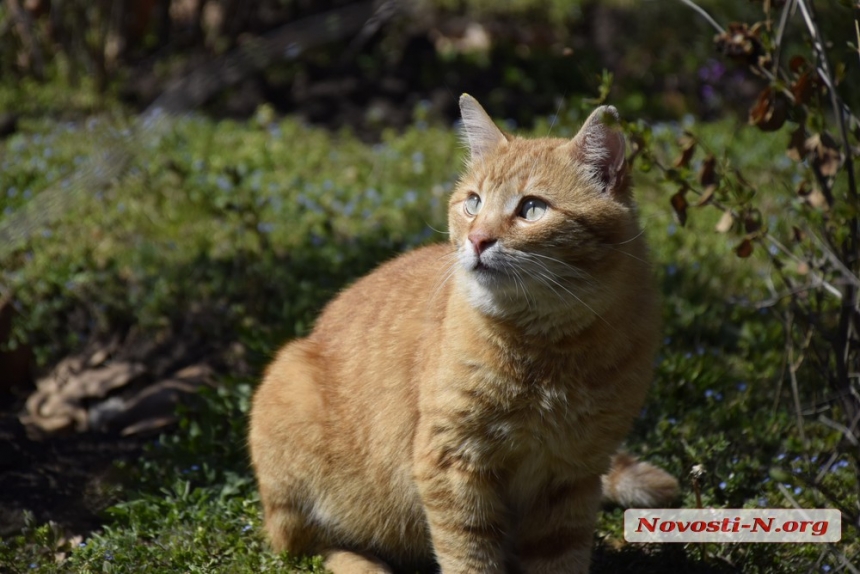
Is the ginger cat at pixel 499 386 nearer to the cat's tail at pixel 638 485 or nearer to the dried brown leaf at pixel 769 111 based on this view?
the cat's tail at pixel 638 485

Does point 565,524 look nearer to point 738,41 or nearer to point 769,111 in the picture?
point 769,111

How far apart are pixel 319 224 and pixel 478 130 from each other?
2.50 metres

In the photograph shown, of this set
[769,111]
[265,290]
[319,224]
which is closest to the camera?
[769,111]

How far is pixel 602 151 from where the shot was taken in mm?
3229

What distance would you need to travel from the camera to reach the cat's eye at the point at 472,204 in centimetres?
336

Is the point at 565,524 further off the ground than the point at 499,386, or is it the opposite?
the point at 499,386

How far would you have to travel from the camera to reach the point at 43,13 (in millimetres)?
7762

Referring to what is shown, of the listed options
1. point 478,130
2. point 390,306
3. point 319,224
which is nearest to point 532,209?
point 478,130

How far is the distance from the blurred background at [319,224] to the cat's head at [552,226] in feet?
0.99

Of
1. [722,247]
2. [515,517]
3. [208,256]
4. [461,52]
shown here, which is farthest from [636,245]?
[461,52]

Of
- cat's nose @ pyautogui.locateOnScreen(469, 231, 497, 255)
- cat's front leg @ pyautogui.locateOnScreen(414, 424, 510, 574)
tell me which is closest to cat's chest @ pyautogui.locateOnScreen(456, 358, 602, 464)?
cat's front leg @ pyautogui.locateOnScreen(414, 424, 510, 574)

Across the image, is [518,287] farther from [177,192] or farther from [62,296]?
[177,192]

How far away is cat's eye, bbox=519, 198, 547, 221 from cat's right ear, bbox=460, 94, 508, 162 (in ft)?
1.24

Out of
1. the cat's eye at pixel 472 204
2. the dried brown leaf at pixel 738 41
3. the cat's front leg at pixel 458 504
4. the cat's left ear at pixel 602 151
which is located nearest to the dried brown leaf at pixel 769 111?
the dried brown leaf at pixel 738 41
